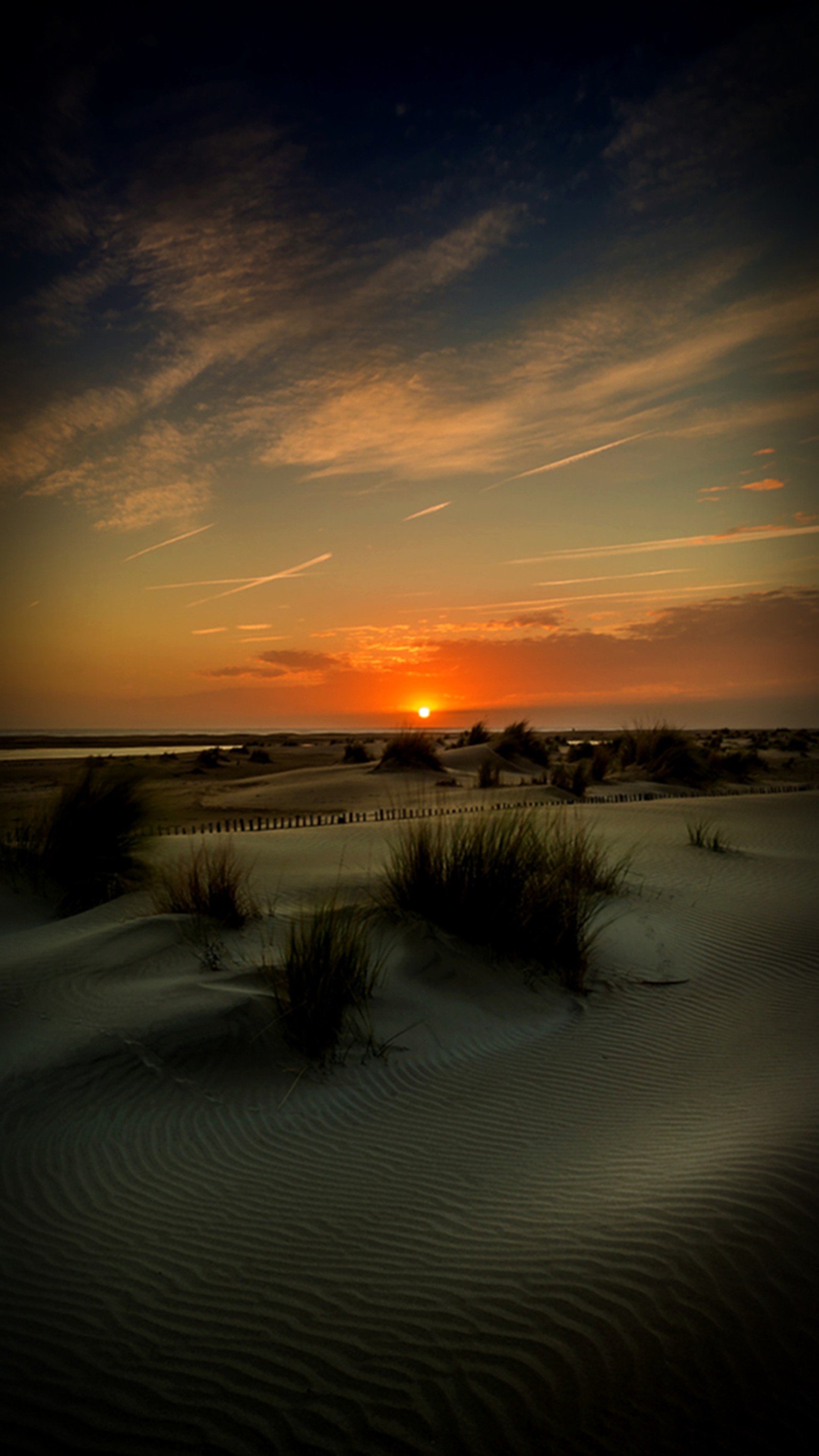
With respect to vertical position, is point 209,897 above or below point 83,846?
below

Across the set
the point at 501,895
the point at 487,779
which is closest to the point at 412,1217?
the point at 501,895

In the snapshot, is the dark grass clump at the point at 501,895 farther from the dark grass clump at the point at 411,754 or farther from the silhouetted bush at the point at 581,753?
the silhouetted bush at the point at 581,753

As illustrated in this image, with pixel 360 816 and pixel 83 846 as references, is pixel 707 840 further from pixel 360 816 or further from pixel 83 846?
pixel 83 846

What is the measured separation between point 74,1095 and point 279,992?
1.20m

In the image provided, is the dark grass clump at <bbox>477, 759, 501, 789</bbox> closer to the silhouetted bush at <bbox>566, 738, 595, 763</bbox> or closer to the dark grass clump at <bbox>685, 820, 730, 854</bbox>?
the dark grass clump at <bbox>685, 820, 730, 854</bbox>

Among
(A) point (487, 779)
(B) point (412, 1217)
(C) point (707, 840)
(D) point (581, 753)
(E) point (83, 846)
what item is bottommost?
(B) point (412, 1217)

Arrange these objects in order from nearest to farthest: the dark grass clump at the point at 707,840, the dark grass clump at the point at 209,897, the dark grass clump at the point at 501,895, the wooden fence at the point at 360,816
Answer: the dark grass clump at the point at 501,895 → the dark grass clump at the point at 209,897 → the dark grass clump at the point at 707,840 → the wooden fence at the point at 360,816

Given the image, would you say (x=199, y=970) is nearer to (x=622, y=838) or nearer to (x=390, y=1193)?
(x=390, y=1193)

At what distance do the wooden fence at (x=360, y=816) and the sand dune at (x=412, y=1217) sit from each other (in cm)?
376

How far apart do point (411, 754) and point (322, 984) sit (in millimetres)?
16808

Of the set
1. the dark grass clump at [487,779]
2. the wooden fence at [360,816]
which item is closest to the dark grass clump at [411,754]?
the dark grass clump at [487,779]

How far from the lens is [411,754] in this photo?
68.6 ft

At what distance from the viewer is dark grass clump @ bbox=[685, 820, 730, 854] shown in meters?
10.1

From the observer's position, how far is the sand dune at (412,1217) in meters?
1.82
